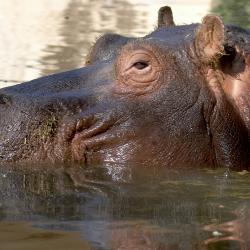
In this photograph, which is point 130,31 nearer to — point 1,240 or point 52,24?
point 52,24


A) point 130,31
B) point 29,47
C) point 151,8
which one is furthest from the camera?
point 151,8

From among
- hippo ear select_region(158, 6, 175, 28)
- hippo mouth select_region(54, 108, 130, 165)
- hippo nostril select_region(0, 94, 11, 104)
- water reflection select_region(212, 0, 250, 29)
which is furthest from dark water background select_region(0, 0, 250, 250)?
water reflection select_region(212, 0, 250, 29)

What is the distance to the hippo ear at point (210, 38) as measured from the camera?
5.90m

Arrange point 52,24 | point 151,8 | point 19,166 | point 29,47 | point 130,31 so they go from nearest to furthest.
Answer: point 19,166, point 29,47, point 130,31, point 52,24, point 151,8

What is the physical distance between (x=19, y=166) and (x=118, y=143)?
71cm

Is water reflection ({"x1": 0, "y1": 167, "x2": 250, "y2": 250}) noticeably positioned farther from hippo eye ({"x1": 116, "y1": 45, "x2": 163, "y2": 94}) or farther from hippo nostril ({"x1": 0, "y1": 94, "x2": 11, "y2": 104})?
hippo eye ({"x1": 116, "y1": 45, "x2": 163, "y2": 94})

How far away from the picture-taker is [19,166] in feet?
19.0

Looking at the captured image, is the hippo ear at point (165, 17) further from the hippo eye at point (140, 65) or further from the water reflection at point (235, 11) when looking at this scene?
→ the water reflection at point (235, 11)

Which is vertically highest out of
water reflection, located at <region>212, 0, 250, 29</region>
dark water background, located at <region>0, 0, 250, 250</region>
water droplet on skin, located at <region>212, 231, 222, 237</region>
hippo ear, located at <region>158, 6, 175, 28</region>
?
water reflection, located at <region>212, 0, 250, 29</region>

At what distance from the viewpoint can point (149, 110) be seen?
5.90 metres

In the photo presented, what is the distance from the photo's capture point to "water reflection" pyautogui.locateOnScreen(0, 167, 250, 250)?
14.1 feet

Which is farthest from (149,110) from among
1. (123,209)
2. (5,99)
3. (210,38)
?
(123,209)

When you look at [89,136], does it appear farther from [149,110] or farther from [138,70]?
[138,70]

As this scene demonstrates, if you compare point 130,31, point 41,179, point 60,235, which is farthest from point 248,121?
point 130,31
